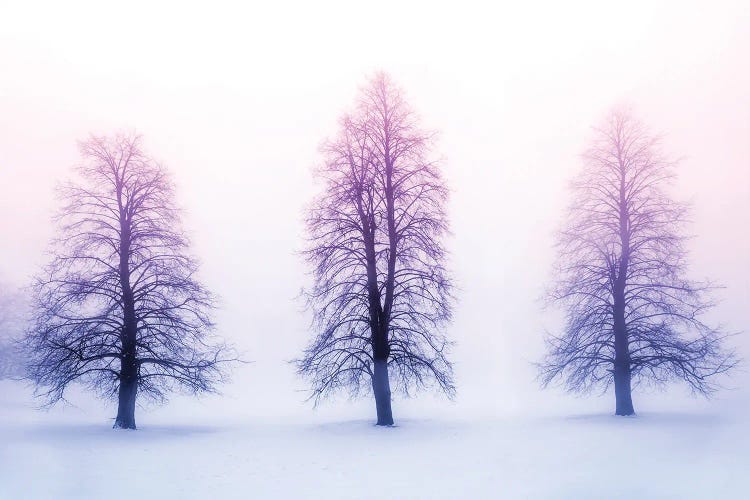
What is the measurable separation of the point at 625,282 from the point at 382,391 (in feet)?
31.5

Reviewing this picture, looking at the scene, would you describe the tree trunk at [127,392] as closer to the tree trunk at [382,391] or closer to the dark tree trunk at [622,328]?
the tree trunk at [382,391]

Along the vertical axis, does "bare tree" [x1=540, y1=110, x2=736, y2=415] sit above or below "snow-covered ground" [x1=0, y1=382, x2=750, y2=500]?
above

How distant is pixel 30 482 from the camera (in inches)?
488

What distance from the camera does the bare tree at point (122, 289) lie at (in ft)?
64.7

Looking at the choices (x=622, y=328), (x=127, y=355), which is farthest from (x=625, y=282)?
(x=127, y=355)

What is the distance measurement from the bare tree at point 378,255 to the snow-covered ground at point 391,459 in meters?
2.08

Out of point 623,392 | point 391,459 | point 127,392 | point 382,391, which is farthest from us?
point 623,392

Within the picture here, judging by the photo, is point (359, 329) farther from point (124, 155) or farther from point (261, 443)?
point (124, 155)

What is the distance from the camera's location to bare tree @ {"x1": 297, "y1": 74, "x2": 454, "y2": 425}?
19.6 m

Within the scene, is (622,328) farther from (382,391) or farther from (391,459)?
(391,459)

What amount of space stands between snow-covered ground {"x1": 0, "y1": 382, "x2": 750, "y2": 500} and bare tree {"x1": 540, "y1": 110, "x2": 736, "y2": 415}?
5.68ft

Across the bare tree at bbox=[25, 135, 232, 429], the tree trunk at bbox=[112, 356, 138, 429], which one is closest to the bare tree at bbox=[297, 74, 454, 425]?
the bare tree at bbox=[25, 135, 232, 429]

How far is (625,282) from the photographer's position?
2192 cm

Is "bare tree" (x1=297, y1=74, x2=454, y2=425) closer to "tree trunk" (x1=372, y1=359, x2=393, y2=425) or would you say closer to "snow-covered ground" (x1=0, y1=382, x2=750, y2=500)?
"tree trunk" (x1=372, y1=359, x2=393, y2=425)
